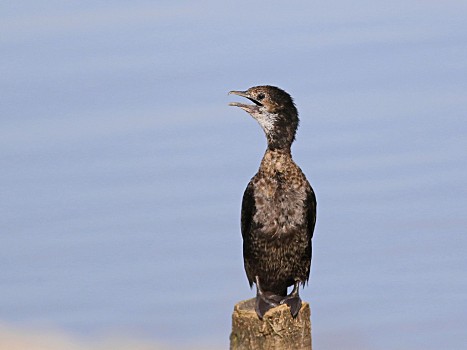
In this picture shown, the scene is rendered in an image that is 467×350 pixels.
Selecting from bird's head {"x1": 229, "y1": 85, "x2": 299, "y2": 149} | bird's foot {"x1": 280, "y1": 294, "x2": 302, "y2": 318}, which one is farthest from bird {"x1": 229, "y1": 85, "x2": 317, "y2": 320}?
bird's foot {"x1": 280, "y1": 294, "x2": 302, "y2": 318}

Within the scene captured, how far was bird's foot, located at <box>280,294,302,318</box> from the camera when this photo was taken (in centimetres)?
820

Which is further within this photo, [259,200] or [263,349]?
[259,200]

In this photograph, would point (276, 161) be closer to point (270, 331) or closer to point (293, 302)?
point (293, 302)

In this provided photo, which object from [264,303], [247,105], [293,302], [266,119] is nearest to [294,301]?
[293,302]

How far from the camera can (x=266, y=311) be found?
8219mm

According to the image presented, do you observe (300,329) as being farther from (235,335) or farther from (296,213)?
(296,213)

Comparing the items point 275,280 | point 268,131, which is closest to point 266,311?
point 275,280

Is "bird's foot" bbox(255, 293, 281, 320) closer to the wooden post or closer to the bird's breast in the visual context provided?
the wooden post

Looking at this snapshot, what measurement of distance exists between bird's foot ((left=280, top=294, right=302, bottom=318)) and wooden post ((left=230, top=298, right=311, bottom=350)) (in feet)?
0.14

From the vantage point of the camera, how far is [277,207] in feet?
31.6

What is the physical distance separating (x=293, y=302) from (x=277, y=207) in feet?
4.22

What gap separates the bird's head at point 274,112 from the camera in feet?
31.7

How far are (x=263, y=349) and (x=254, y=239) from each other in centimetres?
202

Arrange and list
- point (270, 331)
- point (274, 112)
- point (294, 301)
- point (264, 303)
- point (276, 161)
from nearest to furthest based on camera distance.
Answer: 1. point (270, 331)
2. point (264, 303)
3. point (294, 301)
4. point (276, 161)
5. point (274, 112)
